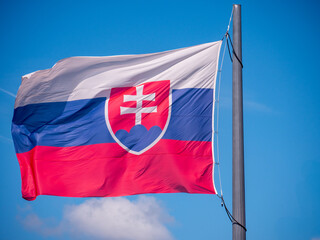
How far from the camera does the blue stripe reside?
35.8 ft

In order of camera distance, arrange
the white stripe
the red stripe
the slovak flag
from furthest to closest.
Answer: the white stripe, the slovak flag, the red stripe

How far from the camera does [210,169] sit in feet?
34.1

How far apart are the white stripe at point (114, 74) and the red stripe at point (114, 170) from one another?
1.61m

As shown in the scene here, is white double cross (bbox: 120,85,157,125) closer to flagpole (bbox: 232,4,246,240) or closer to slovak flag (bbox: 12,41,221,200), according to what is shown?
slovak flag (bbox: 12,41,221,200)

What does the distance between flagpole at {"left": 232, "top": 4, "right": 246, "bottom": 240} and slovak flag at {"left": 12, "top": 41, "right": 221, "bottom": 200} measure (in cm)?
119

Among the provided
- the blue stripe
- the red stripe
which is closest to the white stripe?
the blue stripe

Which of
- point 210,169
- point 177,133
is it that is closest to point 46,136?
point 177,133

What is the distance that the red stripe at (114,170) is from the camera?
10578 mm

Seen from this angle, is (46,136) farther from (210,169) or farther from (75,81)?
(210,169)

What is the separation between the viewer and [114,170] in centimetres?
1135

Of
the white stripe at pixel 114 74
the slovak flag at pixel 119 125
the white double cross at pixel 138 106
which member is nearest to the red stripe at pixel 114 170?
the slovak flag at pixel 119 125

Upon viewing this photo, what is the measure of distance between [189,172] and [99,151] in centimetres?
272

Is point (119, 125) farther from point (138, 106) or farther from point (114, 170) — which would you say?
point (114, 170)

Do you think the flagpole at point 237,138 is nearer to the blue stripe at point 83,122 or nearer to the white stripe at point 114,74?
the white stripe at point 114,74
